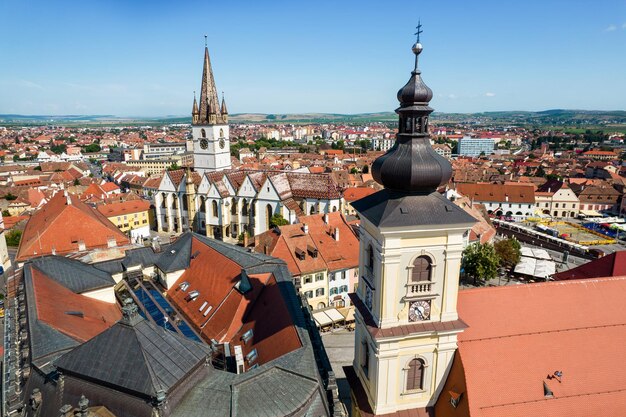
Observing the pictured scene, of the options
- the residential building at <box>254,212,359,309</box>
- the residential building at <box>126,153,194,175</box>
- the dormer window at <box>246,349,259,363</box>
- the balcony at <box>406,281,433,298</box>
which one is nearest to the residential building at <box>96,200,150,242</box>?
the residential building at <box>254,212,359,309</box>

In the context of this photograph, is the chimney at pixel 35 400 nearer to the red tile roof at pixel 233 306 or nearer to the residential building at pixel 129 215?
the red tile roof at pixel 233 306

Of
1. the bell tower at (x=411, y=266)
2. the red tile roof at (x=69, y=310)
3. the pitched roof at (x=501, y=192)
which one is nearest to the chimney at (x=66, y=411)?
the red tile roof at (x=69, y=310)

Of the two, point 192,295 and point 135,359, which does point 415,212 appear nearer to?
point 135,359

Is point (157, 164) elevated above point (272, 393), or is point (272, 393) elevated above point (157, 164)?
point (272, 393)

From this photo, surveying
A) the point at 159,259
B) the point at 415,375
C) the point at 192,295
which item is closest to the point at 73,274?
the point at 159,259

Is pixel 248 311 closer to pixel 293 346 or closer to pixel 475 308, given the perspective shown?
pixel 293 346

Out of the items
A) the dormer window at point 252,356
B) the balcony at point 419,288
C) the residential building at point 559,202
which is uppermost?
the balcony at point 419,288

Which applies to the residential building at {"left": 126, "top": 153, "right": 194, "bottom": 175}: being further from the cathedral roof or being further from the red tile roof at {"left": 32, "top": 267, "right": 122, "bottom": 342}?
the red tile roof at {"left": 32, "top": 267, "right": 122, "bottom": 342}
